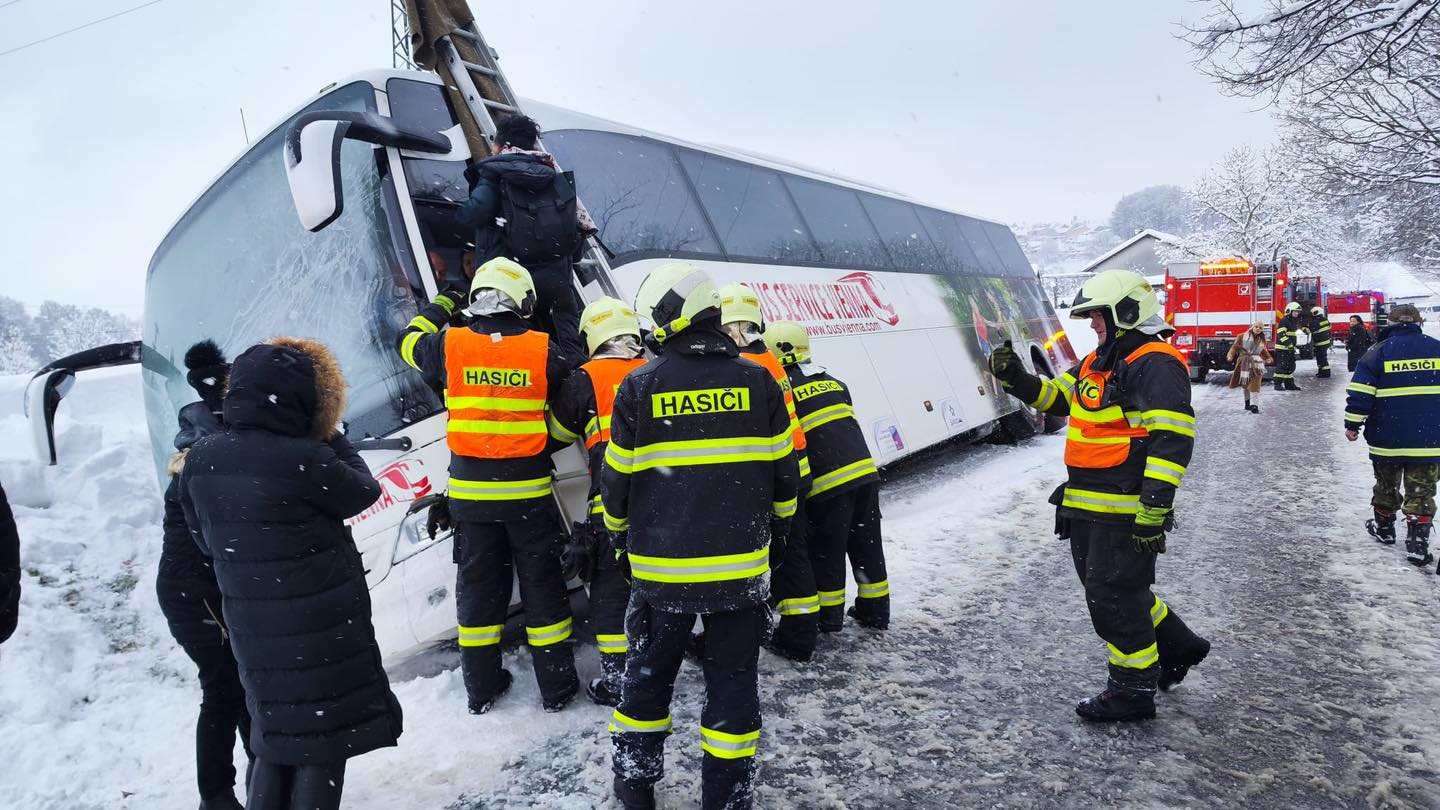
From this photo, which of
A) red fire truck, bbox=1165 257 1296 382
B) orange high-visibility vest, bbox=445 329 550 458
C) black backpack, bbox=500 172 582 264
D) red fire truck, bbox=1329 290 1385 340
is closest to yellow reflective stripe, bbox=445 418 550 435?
orange high-visibility vest, bbox=445 329 550 458

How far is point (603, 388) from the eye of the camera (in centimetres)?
362

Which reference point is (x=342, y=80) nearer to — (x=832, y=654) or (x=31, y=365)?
(x=832, y=654)

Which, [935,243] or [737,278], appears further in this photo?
[935,243]

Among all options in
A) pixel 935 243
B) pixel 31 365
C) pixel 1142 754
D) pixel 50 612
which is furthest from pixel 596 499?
pixel 31 365

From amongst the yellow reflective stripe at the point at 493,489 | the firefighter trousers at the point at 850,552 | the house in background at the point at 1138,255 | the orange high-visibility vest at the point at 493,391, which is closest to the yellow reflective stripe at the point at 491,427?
the orange high-visibility vest at the point at 493,391

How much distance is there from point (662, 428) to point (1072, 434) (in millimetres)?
2063

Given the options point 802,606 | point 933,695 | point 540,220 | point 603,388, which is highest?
point 540,220

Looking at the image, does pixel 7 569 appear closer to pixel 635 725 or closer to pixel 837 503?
pixel 635 725

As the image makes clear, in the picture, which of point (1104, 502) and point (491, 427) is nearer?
point (1104, 502)

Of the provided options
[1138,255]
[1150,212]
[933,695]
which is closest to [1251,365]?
[933,695]

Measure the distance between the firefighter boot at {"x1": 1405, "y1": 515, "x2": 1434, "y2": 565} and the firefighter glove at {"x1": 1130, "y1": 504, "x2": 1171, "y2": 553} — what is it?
135 inches

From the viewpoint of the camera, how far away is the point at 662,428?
105 inches

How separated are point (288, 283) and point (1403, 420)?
24.5ft

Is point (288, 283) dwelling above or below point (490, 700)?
above
